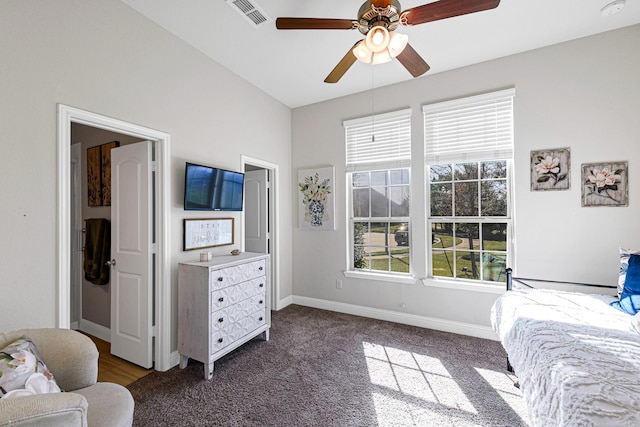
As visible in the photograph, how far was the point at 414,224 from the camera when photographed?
3.37 m

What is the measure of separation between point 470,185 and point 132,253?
3728 millimetres

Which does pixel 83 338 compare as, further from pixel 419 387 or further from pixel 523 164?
pixel 523 164

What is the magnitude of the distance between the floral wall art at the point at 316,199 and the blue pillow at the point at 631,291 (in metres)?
2.85

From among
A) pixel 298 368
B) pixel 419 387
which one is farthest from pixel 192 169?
pixel 419 387

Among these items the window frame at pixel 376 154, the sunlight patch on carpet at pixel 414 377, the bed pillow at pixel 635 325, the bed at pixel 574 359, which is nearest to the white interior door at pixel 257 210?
the window frame at pixel 376 154

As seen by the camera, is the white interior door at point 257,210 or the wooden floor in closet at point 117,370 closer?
the wooden floor in closet at point 117,370

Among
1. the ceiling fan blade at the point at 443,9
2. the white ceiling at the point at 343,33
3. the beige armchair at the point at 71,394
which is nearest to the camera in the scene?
the beige armchair at the point at 71,394

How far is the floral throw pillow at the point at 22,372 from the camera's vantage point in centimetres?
111

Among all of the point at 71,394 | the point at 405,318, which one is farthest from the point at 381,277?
the point at 71,394

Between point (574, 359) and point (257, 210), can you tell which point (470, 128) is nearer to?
point (574, 359)

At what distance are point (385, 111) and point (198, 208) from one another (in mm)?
2646

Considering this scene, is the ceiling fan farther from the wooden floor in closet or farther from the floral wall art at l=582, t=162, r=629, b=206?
the wooden floor in closet

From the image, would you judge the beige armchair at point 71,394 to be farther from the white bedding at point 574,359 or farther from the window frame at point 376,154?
the window frame at point 376,154

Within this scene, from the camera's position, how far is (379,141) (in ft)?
11.9
